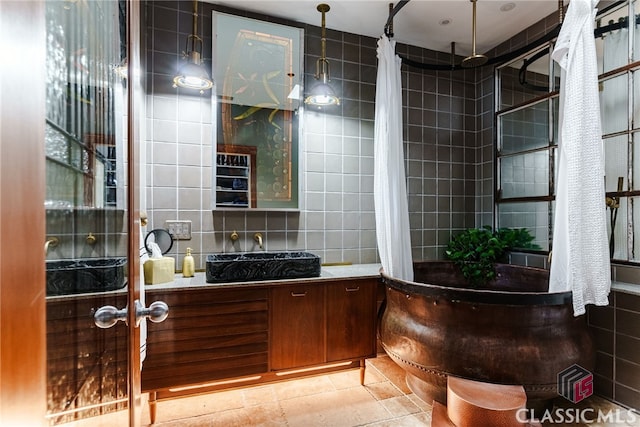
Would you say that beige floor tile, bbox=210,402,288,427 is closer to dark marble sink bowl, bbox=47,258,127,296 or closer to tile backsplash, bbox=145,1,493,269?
tile backsplash, bbox=145,1,493,269

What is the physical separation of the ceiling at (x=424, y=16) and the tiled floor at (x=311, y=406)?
300 cm

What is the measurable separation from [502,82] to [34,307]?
3820 mm

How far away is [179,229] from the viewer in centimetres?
247

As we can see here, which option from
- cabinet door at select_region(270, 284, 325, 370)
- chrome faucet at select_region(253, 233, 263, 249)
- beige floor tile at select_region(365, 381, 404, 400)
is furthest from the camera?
chrome faucet at select_region(253, 233, 263, 249)

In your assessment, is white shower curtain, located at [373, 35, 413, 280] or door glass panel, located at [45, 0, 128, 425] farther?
white shower curtain, located at [373, 35, 413, 280]

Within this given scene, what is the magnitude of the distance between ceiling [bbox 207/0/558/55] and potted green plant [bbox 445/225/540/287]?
1.89m

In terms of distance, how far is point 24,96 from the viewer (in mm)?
468

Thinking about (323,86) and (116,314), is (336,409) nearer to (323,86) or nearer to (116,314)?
(116,314)

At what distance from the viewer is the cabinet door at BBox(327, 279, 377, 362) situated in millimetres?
2258

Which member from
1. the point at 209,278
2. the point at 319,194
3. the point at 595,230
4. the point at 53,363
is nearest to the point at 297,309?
the point at 209,278

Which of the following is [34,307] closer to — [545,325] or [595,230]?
[545,325]

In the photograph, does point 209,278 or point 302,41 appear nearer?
point 209,278

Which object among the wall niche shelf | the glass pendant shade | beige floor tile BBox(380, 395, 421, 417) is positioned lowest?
beige floor tile BBox(380, 395, 421, 417)

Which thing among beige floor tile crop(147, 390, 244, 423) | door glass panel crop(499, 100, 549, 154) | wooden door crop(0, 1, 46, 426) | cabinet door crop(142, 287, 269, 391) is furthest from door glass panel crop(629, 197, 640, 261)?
wooden door crop(0, 1, 46, 426)
